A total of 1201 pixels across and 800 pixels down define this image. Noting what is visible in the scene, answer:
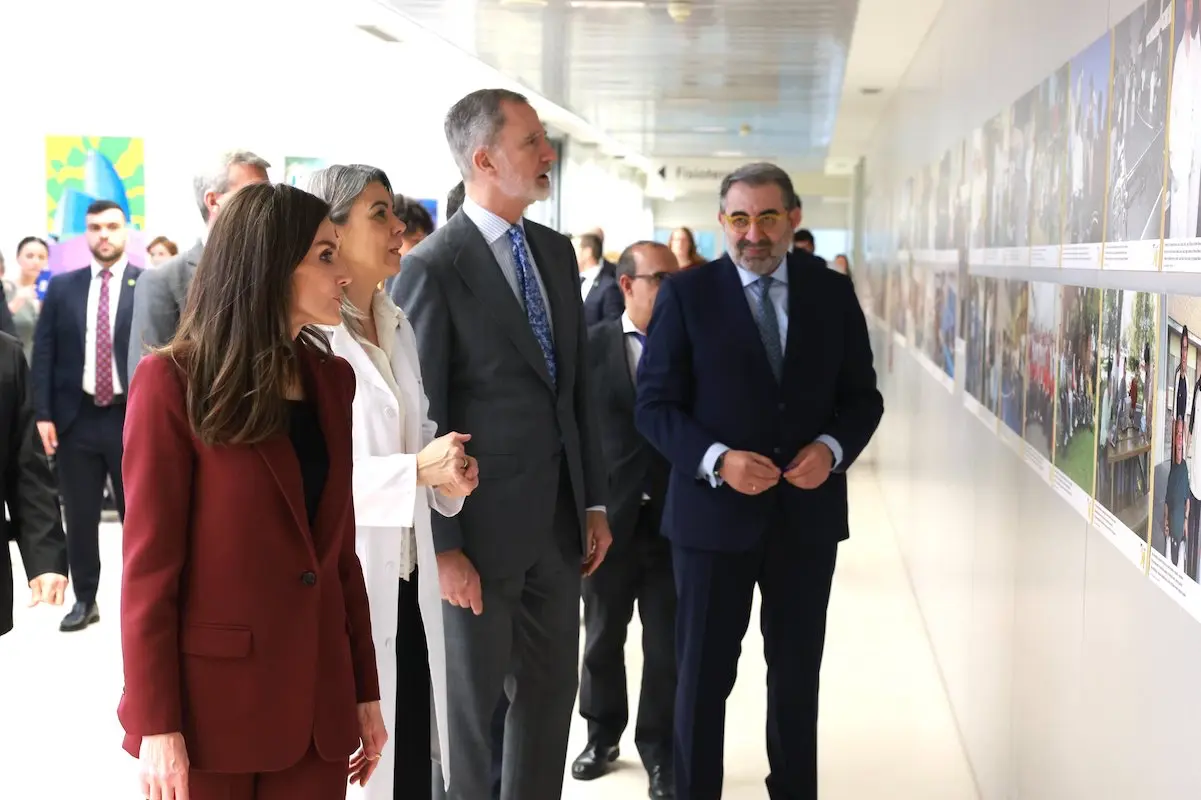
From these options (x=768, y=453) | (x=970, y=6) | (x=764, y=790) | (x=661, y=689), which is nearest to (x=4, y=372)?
(x=768, y=453)

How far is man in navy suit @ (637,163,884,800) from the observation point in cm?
369

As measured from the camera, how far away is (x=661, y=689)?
14.8 ft

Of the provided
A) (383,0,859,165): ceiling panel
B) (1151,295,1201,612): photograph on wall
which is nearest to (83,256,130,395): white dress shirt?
(383,0,859,165): ceiling panel

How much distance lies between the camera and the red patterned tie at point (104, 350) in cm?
688

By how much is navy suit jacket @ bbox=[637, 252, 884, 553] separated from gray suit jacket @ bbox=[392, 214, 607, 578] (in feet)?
1.93

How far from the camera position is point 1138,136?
8.41ft

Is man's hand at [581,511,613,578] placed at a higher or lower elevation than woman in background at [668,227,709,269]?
lower

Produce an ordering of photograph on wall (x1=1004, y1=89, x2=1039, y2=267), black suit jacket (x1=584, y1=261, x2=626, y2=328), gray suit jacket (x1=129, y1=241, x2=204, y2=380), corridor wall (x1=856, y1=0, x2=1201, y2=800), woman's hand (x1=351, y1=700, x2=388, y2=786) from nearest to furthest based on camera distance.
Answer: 1. corridor wall (x1=856, y1=0, x2=1201, y2=800)
2. woman's hand (x1=351, y1=700, x2=388, y2=786)
3. gray suit jacket (x1=129, y1=241, x2=204, y2=380)
4. photograph on wall (x1=1004, y1=89, x2=1039, y2=267)
5. black suit jacket (x1=584, y1=261, x2=626, y2=328)

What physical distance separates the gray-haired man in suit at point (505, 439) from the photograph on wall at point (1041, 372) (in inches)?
49.6

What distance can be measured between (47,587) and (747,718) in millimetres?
3140

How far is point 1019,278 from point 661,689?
70.7 inches

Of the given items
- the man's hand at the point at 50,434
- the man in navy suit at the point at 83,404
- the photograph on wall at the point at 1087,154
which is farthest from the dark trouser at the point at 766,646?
the man's hand at the point at 50,434

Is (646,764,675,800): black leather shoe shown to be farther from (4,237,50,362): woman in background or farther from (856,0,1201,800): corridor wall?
(4,237,50,362): woman in background

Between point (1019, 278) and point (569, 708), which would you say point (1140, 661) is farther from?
point (1019, 278)
